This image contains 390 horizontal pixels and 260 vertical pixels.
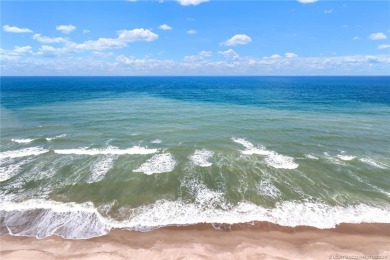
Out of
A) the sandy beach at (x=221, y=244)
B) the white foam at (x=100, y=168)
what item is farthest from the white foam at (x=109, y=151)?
the sandy beach at (x=221, y=244)

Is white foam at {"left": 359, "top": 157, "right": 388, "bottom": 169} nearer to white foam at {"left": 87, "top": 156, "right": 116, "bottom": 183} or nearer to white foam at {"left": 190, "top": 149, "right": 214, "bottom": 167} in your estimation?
white foam at {"left": 190, "top": 149, "right": 214, "bottom": 167}

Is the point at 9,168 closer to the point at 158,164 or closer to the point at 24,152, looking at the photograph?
the point at 24,152

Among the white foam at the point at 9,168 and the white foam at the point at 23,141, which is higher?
the white foam at the point at 23,141

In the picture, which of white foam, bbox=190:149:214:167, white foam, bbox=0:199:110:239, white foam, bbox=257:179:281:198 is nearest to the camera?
white foam, bbox=0:199:110:239

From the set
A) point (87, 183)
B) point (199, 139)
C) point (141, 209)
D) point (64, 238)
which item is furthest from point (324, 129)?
point (64, 238)

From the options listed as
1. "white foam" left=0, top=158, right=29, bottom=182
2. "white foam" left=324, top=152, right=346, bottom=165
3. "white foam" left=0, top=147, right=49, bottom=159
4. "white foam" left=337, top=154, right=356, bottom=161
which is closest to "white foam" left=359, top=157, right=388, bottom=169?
"white foam" left=337, top=154, right=356, bottom=161

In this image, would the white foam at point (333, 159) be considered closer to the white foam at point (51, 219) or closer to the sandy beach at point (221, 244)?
the sandy beach at point (221, 244)

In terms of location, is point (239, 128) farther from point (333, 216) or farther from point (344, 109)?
point (344, 109)
